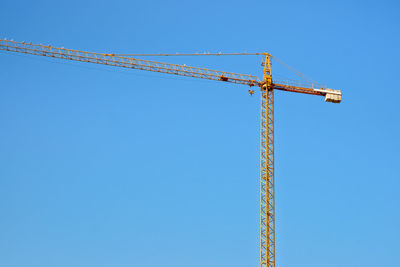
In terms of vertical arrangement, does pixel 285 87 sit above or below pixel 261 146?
above

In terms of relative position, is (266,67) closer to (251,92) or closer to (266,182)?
(251,92)

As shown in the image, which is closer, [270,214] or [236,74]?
A: [270,214]

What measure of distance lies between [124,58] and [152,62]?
5.17 meters

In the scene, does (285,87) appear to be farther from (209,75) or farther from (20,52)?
(20,52)

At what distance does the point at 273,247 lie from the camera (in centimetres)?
9806

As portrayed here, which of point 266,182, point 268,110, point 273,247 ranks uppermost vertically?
point 268,110

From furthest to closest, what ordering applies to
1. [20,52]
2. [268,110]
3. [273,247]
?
[20,52], [268,110], [273,247]

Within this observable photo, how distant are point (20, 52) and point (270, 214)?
5230 centimetres

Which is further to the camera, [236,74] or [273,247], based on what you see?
[236,74]

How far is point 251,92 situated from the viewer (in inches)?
4230

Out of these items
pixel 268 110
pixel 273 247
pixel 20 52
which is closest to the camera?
pixel 273 247

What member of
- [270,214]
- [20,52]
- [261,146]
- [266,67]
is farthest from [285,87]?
[20,52]

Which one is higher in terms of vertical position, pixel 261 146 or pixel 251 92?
pixel 251 92

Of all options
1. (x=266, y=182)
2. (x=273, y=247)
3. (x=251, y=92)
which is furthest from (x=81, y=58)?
(x=273, y=247)
